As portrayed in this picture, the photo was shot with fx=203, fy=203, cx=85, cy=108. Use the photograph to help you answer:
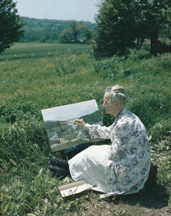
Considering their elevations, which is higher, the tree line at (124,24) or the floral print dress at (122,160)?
the tree line at (124,24)

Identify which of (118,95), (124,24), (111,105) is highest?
(124,24)

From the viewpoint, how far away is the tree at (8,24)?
2899 centimetres

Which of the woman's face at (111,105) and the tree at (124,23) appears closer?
the woman's face at (111,105)

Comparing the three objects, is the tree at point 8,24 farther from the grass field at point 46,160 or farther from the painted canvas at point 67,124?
the painted canvas at point 67,124

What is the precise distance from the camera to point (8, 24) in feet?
95.4

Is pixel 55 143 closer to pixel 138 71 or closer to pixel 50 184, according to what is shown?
pixel 50 184

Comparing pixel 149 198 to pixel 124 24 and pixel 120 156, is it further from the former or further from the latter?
pixel 124 24

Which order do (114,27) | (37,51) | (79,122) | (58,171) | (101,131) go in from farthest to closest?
(37,51) < (114,27) < (79,122) < (58,171) < (101,131)

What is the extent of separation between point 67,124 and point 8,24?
30.3 metres

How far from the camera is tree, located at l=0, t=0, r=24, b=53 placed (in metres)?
29.0

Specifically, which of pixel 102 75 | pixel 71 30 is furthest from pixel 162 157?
pixel 71 30

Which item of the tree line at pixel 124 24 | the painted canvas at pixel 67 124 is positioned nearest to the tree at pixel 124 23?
the tree line at pixel 124 24

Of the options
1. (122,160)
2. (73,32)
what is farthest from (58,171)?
(73,32)

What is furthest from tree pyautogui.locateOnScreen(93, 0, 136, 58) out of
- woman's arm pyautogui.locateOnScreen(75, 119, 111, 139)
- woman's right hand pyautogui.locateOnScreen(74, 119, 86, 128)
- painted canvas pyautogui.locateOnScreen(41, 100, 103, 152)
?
woman's arm pyautogui.locateOnScreen(75, 119, 111, 139)
